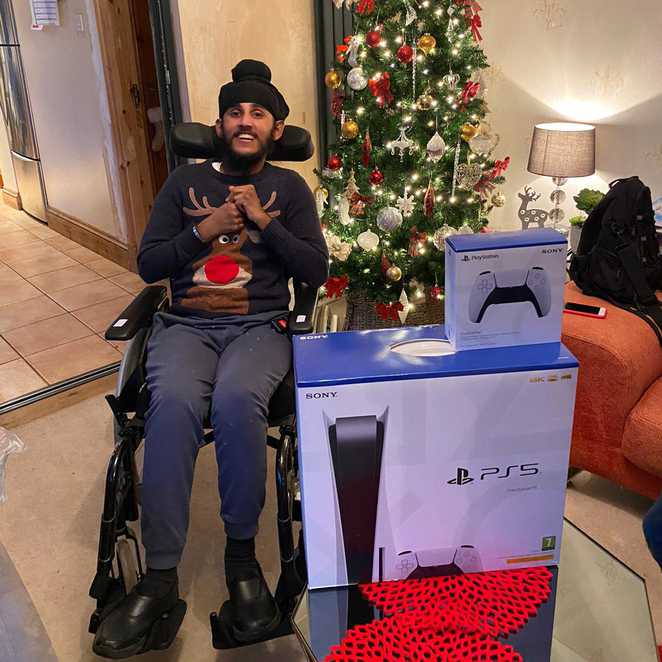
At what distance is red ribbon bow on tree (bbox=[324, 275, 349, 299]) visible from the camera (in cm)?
264

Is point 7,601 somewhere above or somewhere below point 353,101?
below

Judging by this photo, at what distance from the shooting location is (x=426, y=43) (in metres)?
2.34

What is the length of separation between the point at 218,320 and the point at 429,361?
2.85 ft

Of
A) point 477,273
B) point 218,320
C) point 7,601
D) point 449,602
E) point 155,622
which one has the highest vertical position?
point 477,273

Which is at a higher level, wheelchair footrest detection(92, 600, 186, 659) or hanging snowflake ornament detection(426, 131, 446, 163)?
hanging snowflake ornament detection(426, 131, 446, 163)

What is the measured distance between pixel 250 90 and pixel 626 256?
119 cm

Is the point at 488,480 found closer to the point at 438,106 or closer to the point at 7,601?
the point at 7,601

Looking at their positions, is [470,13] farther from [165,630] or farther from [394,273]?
[165,630]

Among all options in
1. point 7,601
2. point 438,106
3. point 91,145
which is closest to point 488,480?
point 7,601

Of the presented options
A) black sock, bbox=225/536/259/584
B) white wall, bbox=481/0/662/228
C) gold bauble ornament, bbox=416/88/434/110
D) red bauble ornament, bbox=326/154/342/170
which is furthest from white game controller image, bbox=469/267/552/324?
white wall, bbox=481/0/662/228

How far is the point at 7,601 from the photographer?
131 centimetres

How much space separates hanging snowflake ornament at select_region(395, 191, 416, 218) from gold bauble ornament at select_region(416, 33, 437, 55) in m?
0.48

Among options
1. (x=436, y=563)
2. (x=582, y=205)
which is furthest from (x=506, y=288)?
(x=582, y=205)

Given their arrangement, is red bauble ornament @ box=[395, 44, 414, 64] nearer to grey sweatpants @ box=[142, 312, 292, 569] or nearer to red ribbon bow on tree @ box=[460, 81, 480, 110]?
red ribbon bow on tree @ box=[460, 81, 480, 110]
